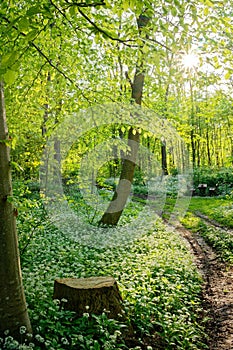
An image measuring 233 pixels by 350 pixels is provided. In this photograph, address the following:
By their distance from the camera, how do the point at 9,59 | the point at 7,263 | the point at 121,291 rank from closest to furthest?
the point at 9,59
the point at 7,263
the point at 121,291

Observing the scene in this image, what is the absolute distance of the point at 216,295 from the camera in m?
6.89

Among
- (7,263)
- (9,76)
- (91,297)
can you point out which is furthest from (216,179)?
(9,76)

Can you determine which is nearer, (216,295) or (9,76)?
(9,76)

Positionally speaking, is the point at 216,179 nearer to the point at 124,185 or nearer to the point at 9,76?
the point at 124,185

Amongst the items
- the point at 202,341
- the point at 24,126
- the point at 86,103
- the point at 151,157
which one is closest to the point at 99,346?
the point at 202,341

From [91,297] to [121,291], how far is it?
117cm

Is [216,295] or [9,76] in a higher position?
[9,76]

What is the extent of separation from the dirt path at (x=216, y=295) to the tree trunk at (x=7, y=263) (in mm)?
2885

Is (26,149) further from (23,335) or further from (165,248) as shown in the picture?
(23,335)

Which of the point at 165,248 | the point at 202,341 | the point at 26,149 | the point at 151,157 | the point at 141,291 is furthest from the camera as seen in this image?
the point at 151,157

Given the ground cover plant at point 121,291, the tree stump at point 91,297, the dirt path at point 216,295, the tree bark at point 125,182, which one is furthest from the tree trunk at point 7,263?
the tree bark at point 125,182

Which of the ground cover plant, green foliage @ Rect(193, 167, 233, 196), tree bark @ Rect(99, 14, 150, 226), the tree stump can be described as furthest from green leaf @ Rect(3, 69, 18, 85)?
green foliage @ Rect(193, 167, 233, 196)

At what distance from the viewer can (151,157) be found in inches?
1483

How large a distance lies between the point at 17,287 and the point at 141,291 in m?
2.71
